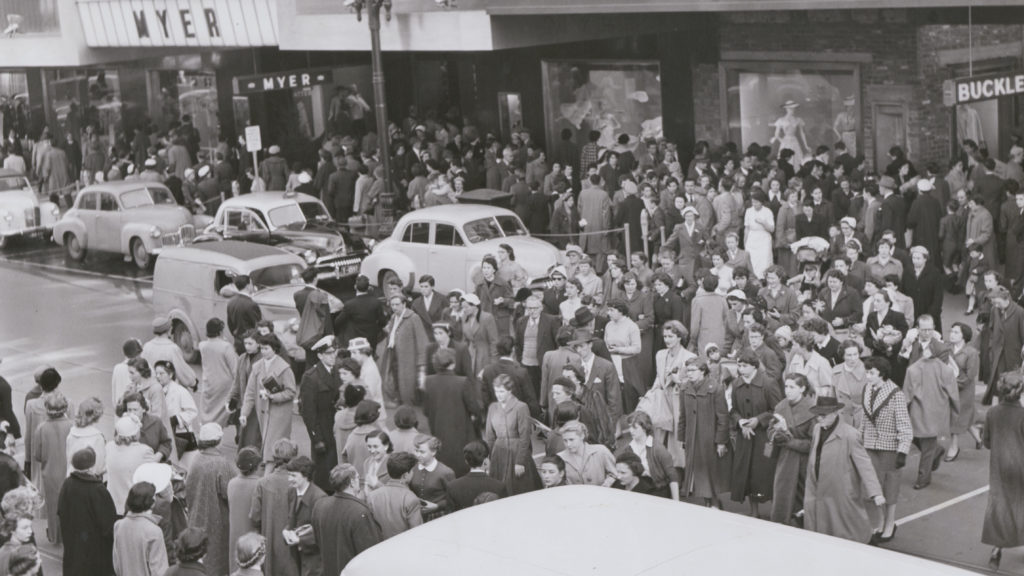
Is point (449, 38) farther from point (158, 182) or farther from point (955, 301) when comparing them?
point (955, 301)

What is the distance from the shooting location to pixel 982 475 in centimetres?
1447

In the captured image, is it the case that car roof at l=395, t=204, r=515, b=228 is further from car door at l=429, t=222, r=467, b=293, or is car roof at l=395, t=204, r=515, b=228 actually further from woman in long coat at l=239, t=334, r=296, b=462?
woman in long coat at l=239, t=334, r=296, b=462

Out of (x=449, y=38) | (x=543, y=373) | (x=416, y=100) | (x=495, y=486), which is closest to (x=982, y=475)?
(x=543, y=373)

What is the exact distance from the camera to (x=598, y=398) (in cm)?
1382

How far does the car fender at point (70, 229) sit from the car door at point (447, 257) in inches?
398

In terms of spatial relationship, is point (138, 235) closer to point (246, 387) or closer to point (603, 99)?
point (603, 99)

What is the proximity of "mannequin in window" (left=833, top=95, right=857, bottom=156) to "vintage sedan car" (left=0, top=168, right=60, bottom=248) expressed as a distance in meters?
17.0

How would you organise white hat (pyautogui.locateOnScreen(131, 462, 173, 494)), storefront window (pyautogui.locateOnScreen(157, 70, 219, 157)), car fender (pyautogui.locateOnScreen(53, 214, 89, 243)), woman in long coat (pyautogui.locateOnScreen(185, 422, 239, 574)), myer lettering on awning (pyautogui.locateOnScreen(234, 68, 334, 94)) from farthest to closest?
storefront window (pyautogui.locateOnScreen(157, 70, 219, 157)) < car fender (pyautogui.locateOnScreen(53, 214, 89, 243)) < myer lettering on awning (pyautogui.locateOnScreen(234, 68, 334, 94)) < woman in long coat (pyautogui.locateOnScreen(185, 422, 239, 574)) < white hat (pyautogui.locateOnScreen(131, 462, 173, 494))

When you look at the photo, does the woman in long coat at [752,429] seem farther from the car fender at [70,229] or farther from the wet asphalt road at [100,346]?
the car fender at [70,229]

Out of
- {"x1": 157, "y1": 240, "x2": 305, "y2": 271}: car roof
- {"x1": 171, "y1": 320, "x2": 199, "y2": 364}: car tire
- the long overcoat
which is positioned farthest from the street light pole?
the long overcoat

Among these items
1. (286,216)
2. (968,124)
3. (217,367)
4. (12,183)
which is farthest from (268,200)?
(968,124)

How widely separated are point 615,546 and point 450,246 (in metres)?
15.8

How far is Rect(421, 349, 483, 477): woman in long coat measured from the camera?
44.7ft

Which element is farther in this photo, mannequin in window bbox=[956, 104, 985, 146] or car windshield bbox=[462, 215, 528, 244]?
mannequin in window bbox=[956, 104, 985, 146]
